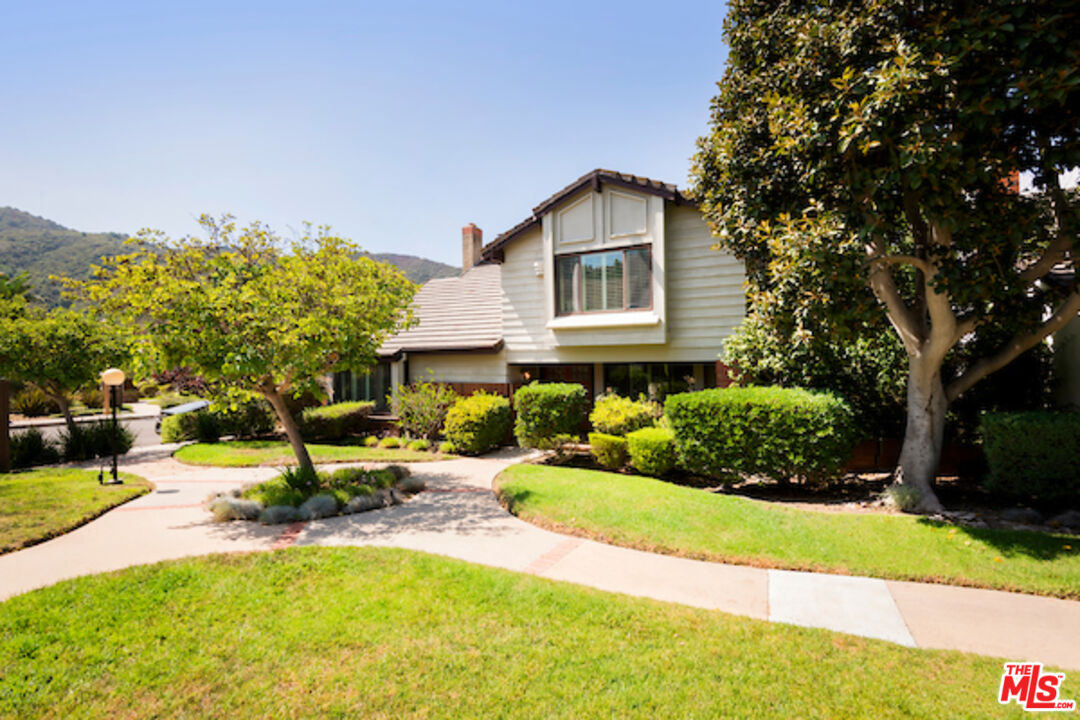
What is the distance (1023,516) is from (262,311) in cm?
1181

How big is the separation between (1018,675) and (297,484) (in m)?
9.31

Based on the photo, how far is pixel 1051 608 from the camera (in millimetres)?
4887

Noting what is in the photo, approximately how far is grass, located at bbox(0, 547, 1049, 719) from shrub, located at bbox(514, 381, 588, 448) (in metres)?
7.01

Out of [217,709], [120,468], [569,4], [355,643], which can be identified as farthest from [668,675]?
[120,468]

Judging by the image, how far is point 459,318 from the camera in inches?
655

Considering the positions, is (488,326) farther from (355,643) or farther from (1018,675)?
(1018,675)

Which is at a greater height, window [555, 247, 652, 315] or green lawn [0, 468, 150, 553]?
window [555, 247, 652, 315]

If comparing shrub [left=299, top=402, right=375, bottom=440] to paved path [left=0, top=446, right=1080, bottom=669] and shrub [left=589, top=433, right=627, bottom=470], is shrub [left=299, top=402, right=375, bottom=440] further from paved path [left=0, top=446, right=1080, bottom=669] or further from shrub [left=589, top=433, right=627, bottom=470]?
shrub [left=589, top=433, right=627, bottom=470]

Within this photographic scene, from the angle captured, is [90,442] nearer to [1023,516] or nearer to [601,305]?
[601,305]

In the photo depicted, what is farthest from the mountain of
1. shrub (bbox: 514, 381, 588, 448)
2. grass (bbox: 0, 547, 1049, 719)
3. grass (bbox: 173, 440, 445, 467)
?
grass (bbox: 0, 547, 1049, 719)

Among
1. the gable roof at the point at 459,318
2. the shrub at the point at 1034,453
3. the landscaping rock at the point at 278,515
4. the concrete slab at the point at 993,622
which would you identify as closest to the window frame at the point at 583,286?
the gable roof at the point at 459,318

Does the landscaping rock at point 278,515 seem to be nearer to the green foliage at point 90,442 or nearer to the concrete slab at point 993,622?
the concrete slab at point 993,622

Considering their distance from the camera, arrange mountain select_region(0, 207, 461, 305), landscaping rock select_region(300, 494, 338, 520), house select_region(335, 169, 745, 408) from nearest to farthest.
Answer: landscaping rock select_region(300, 494, 338, 520), house select_region(335, 169, 745, 408), mountain select_region(0, 207, 461, 305)

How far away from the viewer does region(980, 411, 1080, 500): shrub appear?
24.5ft
